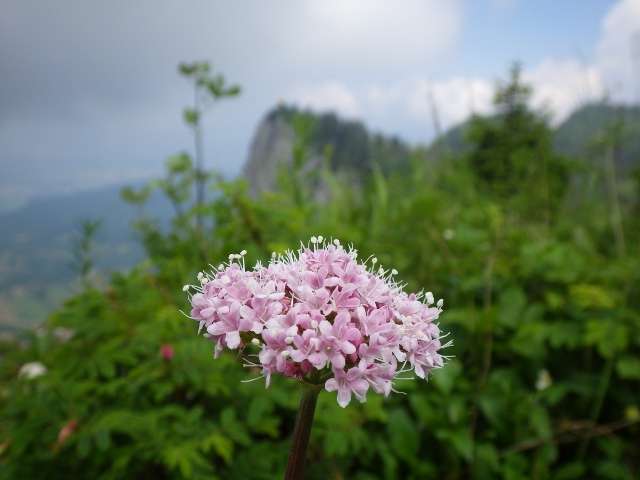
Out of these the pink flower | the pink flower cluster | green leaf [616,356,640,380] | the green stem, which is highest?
the pink flower cluster

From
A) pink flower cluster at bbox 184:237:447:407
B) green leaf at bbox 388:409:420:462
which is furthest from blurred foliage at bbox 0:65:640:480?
pink flower cluster at bbox 184:237:447:407

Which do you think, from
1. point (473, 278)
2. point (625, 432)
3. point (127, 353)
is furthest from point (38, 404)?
point (625, 432)

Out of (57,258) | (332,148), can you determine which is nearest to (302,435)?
(57,258)

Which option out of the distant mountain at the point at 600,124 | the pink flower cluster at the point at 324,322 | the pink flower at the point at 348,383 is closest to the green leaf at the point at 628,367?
the pink flower cluster at the point at 324,322

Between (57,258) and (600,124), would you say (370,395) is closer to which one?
(57,258)

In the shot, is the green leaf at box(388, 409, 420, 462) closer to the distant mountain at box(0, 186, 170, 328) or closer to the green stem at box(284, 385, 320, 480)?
the green stem at box(284, 385, 320, 480)

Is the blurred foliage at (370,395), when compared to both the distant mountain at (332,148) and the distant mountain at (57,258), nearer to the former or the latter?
the distant mountain at (57,258)

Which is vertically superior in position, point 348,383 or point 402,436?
point 348,383
